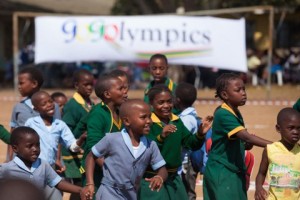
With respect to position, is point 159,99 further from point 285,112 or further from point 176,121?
point 285,112

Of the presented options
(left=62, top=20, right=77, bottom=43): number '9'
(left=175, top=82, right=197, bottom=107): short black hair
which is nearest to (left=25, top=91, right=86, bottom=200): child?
(left=175, top=82, right=197, bottom=107): short black hair

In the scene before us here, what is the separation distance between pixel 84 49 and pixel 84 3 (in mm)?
22266

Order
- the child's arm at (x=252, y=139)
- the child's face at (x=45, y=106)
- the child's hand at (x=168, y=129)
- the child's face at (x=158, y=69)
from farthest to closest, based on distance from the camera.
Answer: the child's face at (x=158, y=69) < the child's face at (x=45, y=106) < the child's hand at (x=168, y=129) < the child's arm at (x=252, y=139)

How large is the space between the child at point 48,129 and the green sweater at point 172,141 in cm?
71

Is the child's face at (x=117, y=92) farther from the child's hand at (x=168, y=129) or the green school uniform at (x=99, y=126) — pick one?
the child's hand at (x=168, y=129)

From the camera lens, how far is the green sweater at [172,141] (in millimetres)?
5671

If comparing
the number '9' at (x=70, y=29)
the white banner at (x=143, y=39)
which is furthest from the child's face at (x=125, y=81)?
the number '9' at (x=70, y=29)

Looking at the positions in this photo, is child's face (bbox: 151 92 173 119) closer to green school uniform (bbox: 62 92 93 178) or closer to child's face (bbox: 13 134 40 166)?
child's face (bbox: 13 134 40 166)

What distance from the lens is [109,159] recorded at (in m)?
5.07

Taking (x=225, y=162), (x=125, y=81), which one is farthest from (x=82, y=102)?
(x=225, y=162)

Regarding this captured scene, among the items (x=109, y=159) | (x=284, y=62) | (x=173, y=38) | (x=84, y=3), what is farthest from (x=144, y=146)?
(x=84, y=3)

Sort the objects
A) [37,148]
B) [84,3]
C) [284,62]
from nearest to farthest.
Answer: [37,148]
[284,62]
[84,3]

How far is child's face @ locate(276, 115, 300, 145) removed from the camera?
5.14 m

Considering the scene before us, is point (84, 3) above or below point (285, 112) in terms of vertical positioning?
above
